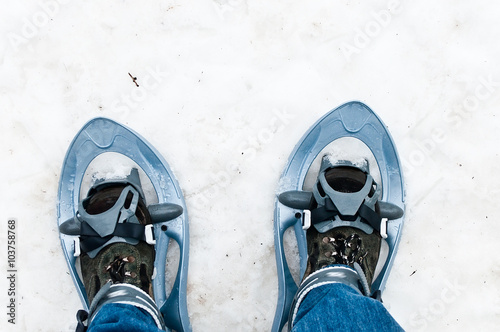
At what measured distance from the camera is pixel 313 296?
102 centimetres

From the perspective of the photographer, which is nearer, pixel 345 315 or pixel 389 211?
pixel 345 315

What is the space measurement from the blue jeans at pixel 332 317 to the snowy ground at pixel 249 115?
38 cm

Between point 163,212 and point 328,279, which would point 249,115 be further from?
point 328,279

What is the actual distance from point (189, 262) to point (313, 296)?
0.45 m

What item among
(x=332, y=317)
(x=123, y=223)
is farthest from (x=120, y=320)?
(x=332, y=317)

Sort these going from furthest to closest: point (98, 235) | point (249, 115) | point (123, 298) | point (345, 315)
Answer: point (249, 115) < point (98, 235) < point (123, 298) < point (345, 315)

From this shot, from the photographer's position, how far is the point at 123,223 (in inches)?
46.0

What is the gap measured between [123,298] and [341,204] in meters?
0.59

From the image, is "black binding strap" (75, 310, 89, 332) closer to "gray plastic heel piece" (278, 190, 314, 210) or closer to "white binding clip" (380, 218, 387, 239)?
"gray plastic heel piece" (278, 190, 314, 210)

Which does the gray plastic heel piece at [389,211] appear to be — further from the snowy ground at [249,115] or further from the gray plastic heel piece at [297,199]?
the gray plastic heel piece at [297,199]

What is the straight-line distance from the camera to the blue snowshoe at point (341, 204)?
118cm

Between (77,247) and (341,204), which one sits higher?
(341,204)

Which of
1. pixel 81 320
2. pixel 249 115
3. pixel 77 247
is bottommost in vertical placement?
pixel 81 320

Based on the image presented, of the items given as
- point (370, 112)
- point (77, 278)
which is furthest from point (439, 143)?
point (77, 278)
